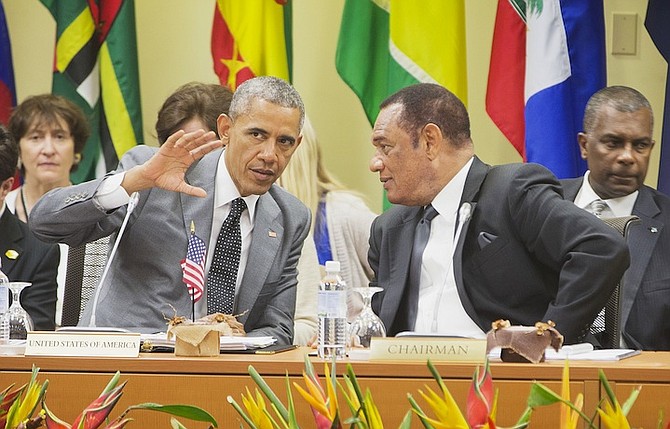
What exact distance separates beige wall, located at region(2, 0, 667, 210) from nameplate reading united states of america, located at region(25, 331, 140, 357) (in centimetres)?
291

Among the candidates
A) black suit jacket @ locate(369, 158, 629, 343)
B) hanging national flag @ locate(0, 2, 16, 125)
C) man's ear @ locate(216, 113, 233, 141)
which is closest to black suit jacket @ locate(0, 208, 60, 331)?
man's ear @ locate(216, 113, 233, 141)

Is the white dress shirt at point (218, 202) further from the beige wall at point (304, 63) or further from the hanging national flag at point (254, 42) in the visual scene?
the beige wall at point (304, 63)

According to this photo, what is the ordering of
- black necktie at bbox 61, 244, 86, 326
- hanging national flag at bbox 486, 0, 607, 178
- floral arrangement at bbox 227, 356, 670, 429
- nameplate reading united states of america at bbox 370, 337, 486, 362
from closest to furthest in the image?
1. floral arrangement at bbox 227, 356, 670, 429
2. nameplate reading united states of america at bbox 370, 337, 486, 362
3. black necktie at bbox 61, 244, 86, 326
4. hanging national flag at bbox 486, 0, 607, 178

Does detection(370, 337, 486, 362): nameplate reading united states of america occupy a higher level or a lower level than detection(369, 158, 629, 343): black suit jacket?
lower

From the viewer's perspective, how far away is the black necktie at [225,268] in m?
3.11

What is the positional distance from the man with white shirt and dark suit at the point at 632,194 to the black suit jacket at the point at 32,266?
2.02 m

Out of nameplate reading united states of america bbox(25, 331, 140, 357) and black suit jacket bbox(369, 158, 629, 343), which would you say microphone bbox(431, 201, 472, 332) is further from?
nameplate reading united states of america bbox(25, 331, 140, 357)

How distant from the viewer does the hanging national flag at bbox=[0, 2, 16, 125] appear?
197 inches

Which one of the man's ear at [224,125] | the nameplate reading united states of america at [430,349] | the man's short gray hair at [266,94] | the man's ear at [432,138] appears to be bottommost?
the nameplate reading united states of america at [430,349]

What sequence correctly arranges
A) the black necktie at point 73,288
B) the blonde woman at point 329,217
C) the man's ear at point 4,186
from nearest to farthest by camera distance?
the black necktie at point 73,288, the man's ear at point 4,186, the blonde woman at point 329,217

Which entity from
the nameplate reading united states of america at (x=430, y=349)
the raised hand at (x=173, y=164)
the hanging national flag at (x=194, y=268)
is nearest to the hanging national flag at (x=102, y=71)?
the raised hand at (x=173, y=164)

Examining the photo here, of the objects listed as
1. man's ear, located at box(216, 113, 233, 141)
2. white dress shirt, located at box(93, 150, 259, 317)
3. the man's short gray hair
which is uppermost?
the man's short gray hair

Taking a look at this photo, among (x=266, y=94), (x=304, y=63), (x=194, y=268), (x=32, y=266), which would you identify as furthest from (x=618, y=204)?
(x=32, y=266)

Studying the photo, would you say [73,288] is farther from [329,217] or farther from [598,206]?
[598,206]
